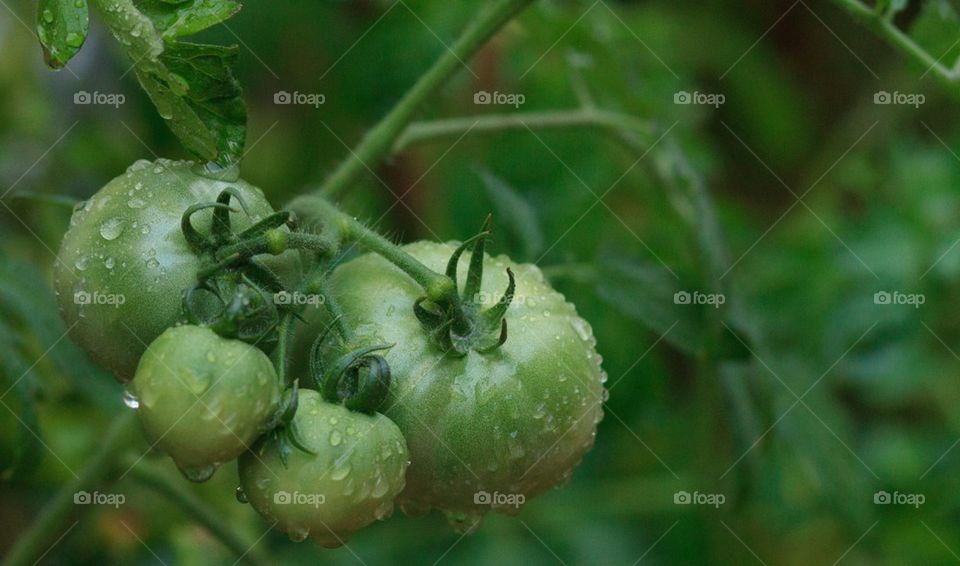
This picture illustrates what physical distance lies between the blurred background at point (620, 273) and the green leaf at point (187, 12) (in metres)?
0.62

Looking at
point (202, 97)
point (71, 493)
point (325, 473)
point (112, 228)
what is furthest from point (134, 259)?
point (71, 493)

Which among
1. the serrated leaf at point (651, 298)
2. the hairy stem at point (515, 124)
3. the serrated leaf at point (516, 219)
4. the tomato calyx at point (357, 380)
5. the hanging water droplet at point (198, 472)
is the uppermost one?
the tomato calyx at point (357, 380)

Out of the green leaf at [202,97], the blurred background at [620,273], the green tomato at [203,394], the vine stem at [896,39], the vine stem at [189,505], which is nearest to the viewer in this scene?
the green tomato at [203,394]

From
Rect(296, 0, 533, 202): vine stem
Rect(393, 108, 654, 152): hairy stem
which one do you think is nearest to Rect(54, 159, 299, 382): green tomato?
Rect(296, 0, 533, 202): vine stem

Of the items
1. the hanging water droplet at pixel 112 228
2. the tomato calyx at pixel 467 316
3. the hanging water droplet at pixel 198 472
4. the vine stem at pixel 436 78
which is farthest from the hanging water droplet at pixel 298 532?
the vine stem at pixel 436 78

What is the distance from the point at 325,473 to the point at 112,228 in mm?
367

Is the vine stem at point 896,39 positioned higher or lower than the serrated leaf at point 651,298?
higher

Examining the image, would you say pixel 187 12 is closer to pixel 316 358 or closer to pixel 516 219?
pixel 316 358

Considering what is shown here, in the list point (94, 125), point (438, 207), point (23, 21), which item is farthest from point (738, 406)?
point (23, 21)

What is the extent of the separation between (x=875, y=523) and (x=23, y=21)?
2045 mm

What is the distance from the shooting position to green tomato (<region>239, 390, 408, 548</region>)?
1.07 metres

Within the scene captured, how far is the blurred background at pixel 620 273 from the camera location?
1.88 meters

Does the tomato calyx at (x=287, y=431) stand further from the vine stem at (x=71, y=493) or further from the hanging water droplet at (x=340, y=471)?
the vine stem at (x=71, y=493)

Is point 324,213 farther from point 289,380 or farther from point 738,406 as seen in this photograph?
point 738,406
